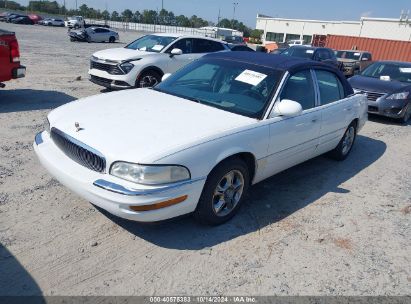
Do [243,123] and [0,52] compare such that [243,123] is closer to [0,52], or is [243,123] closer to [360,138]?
[360,138]

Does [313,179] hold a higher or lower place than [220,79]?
lower

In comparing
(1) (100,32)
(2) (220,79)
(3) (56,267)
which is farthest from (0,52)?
(1) (100,32)

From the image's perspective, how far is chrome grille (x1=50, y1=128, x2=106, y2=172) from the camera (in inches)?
120

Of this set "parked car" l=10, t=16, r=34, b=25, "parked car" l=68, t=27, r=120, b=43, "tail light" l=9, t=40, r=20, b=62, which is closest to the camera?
"tail light" l=9, t=40, r=20, b=62

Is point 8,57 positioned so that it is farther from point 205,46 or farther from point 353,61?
point 353,61

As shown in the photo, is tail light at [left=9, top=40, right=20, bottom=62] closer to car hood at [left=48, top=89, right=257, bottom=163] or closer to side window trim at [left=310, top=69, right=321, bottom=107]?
car hood at [left=48, top=89, right=257, bottom=163]

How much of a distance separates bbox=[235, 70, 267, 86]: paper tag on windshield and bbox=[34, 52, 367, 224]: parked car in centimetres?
1

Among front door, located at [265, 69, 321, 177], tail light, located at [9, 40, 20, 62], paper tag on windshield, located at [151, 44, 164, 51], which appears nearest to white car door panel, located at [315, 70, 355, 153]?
front door, located at [265, 69, 321, 177]

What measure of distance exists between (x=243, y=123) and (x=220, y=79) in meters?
0.97

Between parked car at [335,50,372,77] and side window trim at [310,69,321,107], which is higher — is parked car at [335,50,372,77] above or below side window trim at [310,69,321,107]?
below

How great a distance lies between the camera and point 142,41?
1016cm

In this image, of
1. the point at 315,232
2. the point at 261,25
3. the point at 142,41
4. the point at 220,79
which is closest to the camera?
the point at 315,232

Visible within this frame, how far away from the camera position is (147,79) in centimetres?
904

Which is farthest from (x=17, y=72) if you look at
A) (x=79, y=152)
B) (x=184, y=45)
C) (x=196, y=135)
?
(x=196, y=135)
